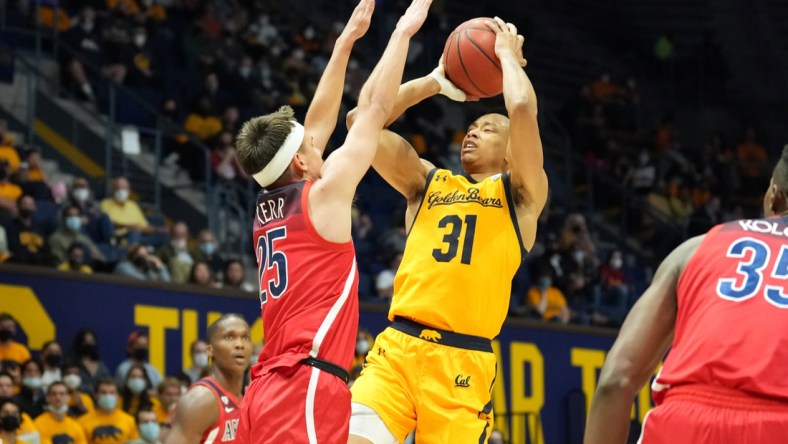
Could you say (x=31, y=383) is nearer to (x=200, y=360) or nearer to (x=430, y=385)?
(x=200, y=360)

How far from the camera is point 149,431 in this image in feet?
36.2

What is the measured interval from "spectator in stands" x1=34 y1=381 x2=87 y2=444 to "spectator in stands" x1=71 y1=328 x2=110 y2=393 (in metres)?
0.81

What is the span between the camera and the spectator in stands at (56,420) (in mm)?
10453

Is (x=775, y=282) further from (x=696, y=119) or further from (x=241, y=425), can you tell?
(x=696, y=119)

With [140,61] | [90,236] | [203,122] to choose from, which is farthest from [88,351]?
[140,61]

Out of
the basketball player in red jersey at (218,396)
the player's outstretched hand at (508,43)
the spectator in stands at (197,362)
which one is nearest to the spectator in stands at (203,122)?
the spectator in stands at (197,362)

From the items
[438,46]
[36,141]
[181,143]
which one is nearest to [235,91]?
[181,143]

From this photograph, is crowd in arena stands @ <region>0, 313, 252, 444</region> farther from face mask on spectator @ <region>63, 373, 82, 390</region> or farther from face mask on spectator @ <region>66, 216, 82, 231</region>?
face mask on spectator @ <region>66, 216, 82, 231</region>

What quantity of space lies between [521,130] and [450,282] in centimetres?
79

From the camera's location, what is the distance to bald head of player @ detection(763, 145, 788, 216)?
3.85 metres

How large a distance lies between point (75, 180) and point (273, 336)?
8.69 metres

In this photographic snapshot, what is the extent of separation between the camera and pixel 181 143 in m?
15.4

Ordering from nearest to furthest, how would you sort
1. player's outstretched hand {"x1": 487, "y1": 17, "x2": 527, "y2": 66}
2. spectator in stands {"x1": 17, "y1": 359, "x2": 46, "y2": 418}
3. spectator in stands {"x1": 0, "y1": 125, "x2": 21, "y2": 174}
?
player's outstretched hand {"x1": 487, "y1": 17, "x2": 527, "y2": 66} < spectator in stands {"x1": 17, "y1": 359, "x2": 46, "y2": 418} < spectator in stands {"x1": 0, "y1": 125, "x2": 21, "y2": 174}

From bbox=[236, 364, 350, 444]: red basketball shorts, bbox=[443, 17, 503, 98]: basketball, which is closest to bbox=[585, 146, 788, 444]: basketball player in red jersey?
bbox=[236, 364, 350, 444]: red basketball shorts
